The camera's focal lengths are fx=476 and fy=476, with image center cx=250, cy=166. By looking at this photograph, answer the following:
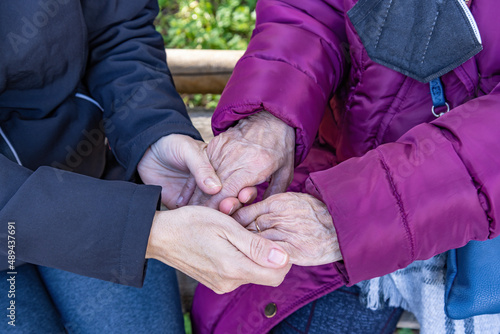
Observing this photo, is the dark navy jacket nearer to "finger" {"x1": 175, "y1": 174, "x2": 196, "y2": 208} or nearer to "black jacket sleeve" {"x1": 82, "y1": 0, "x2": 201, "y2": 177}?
"black jacket sleeve" {"x1": 82, "y1": 0, "x2": 201, "y2": 177}

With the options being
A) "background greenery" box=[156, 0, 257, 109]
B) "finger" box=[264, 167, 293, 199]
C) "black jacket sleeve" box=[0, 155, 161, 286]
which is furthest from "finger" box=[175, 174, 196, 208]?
"background greenery" box=[156, 0, 257, 109]

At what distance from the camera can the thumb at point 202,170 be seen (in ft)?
4.58

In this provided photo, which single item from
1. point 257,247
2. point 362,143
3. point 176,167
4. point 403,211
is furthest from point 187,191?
point 403,211

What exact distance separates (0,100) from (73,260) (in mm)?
569

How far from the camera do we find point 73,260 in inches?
45.6

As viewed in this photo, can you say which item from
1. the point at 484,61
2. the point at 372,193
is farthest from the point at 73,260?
the point at 484,61

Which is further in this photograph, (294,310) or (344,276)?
(294,310)

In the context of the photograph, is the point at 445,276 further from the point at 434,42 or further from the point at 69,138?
the point at 69,138

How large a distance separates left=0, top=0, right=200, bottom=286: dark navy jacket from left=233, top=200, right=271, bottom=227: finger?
0.99 ft

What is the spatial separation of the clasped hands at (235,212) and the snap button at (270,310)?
226 mm

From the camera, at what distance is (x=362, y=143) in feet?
4.71

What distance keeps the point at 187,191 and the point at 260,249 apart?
0.41 meters

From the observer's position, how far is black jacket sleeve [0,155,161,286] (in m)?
1.13

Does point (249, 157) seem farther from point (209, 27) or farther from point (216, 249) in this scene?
point (209, 27)
